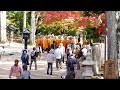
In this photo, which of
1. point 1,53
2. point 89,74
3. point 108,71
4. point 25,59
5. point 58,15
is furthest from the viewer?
point 58,15

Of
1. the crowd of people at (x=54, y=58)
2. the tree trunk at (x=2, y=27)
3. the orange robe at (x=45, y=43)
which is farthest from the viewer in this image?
the tree trunk at (x=2, y=27)

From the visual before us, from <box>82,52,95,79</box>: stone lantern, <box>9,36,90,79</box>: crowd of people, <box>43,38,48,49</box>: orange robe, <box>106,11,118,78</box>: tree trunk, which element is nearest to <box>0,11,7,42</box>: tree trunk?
<box>9,36,90,79</box>: crowd of people

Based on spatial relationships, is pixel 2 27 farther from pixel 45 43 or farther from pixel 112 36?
pixel 112 36

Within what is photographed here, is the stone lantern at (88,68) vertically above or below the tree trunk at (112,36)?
below

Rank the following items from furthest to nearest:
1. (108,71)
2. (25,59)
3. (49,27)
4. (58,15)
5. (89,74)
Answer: (49,27)
(58,15)
(25,59)
(89,74)
(108,71)

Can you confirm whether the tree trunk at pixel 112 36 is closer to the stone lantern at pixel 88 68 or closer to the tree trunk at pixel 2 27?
the stone lantern at pixel 88 68

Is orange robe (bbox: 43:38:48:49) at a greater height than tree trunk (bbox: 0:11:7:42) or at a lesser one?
lesser

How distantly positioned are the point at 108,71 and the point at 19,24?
2724 cm

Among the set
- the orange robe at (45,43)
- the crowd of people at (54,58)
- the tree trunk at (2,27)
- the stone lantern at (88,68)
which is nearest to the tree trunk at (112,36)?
the stone lantern at (88,68)

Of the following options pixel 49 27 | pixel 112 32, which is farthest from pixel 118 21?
pixel 49 27

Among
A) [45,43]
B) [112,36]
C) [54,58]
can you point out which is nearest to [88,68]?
[112,36]

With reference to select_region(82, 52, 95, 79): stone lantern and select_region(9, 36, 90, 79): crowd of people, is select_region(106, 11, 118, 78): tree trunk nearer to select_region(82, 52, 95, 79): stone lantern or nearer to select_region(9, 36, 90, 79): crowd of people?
select_region(82, 52, 95, 79): stone lantern
